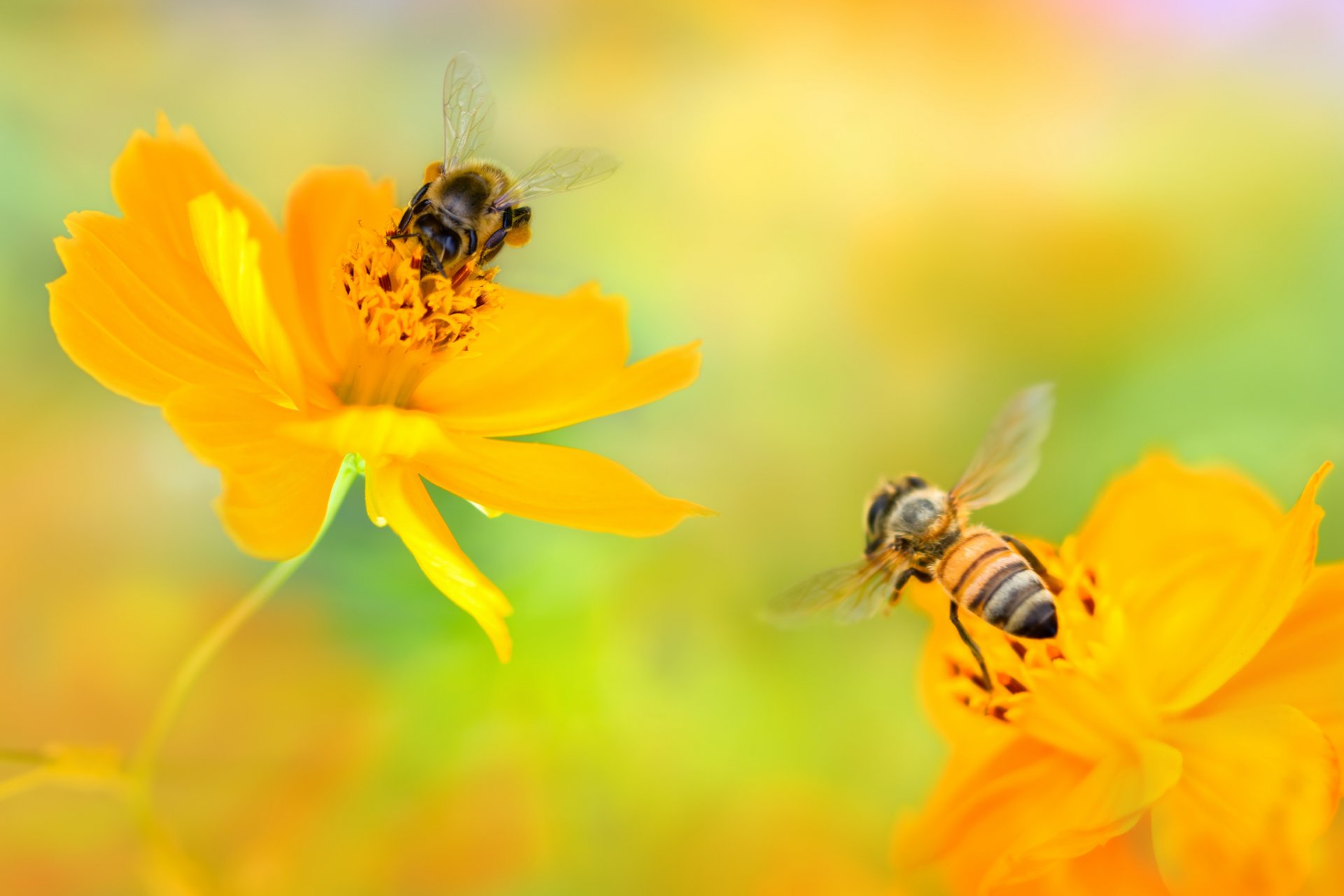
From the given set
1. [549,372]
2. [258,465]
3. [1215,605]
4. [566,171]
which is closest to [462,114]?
[566,171]

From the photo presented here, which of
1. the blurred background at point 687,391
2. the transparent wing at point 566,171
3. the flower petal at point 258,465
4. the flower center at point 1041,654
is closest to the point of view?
the flower petal at point 258,465

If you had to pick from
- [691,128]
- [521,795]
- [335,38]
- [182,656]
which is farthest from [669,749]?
[335,38]

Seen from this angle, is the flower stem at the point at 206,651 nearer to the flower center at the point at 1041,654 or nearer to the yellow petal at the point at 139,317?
the yellow petal at the point at 139,317

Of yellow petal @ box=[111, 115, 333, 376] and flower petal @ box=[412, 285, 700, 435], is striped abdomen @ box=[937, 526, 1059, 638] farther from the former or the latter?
yellow petal @ box=[111, 115, 333, 376]

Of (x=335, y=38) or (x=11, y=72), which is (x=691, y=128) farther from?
(x=11, y=72)

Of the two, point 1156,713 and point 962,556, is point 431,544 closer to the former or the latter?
point 962,556

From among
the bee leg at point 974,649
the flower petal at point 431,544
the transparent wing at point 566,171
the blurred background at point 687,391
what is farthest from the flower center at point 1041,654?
the transparent wing at point 566,171
